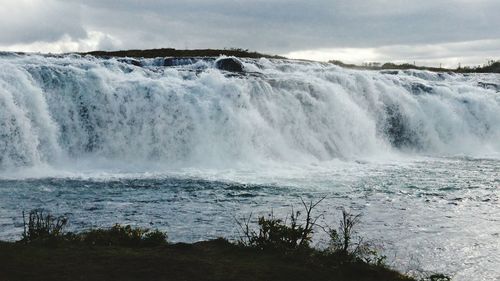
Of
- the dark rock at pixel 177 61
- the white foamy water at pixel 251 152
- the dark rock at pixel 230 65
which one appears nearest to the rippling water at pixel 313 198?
the white foamy water at pixel 251 152

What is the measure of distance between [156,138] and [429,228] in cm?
1547

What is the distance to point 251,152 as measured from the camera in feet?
87.4

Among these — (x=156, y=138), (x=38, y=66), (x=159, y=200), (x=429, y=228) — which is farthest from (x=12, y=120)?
(x=429, y=228)

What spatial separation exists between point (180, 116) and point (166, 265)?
19.8 metres

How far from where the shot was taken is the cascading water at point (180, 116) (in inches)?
982

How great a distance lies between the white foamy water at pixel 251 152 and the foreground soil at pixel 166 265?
312 centimetres

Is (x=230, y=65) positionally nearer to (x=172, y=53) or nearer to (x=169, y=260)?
(x=172, y=53)

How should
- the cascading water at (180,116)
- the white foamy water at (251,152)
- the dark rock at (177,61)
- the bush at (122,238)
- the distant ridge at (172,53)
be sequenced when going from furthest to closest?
the distant ridge at (172,53) < the dark rock at (177,61) < the cascading water at (180,116) < the white foamy water at (251,152) < the bush at (122,238)

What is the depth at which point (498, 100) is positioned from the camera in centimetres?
4153

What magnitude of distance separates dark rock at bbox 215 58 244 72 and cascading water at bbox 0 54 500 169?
5.88m

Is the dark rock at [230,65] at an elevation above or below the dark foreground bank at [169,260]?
above

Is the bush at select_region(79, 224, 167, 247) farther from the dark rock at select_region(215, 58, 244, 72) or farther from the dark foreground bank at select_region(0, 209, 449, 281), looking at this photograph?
the dark rock at select_region(215, 58, 244, 72)

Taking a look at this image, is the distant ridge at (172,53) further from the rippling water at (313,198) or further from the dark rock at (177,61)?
the rippling water at (313,198)

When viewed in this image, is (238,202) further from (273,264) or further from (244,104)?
(244,104)
